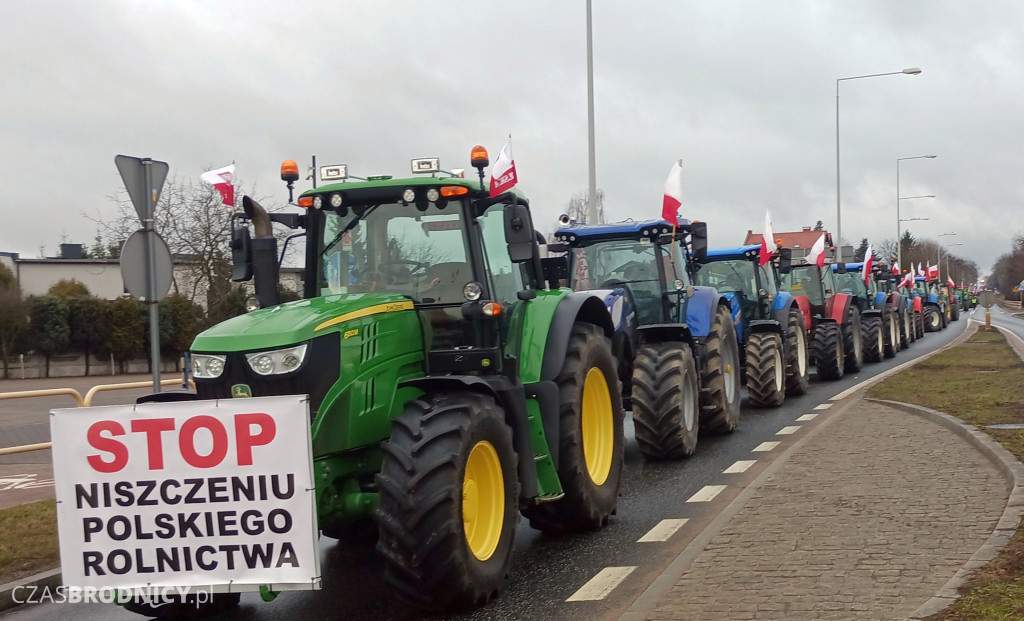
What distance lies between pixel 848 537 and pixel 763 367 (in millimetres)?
8451

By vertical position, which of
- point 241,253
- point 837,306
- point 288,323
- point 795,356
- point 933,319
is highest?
point 241,253

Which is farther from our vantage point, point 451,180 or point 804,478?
point 804,478

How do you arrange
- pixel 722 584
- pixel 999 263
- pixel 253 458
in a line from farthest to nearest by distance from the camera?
pixel 999 263, pixel 722 584, pixel 253 458

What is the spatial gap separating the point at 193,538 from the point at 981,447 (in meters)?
7.25

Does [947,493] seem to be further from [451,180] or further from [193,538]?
[193,538]

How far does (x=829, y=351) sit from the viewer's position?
19859mm

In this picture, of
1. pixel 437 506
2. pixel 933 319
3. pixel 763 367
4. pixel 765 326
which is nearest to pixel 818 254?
pixel 765 326

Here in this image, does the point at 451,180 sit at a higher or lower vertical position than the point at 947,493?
higher

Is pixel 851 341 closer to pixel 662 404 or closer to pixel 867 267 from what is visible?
pixel 867 267

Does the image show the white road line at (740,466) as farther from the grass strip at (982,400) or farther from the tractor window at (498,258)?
the tractor window at (498,258)

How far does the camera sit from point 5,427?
1072 cm

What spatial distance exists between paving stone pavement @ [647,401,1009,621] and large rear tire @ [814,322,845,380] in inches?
394

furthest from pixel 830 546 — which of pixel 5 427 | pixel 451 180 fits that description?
pixel 5 427

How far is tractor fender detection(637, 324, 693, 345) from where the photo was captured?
36.1ft
